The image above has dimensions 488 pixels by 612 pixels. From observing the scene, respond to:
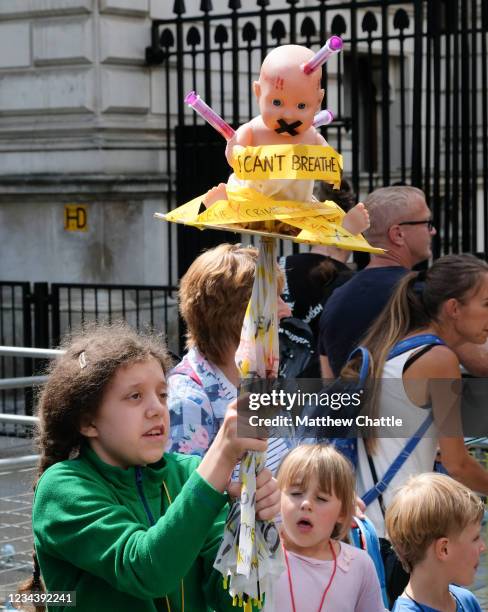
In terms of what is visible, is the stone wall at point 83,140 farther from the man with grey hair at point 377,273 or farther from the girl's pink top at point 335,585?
the girl's pink top at point 335,585

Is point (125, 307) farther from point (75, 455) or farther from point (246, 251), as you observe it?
point (75, 455)

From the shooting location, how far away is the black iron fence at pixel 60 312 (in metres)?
11.0

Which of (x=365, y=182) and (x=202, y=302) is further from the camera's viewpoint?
(x=365, y=182)

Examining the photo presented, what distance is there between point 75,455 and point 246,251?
1302 mm

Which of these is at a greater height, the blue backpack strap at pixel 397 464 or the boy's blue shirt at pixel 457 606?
the blue backpack strap at pixel 397 464

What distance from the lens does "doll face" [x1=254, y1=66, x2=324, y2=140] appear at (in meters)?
3.00

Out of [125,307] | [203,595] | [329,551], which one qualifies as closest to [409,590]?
[329,551]

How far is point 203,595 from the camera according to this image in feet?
10.4

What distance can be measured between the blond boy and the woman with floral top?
0.64 meters

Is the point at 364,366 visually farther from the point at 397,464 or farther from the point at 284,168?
the point at 284,168

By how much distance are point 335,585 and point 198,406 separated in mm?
706

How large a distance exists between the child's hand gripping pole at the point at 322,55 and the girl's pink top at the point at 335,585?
1365 mm

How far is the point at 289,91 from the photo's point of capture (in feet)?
9.86
